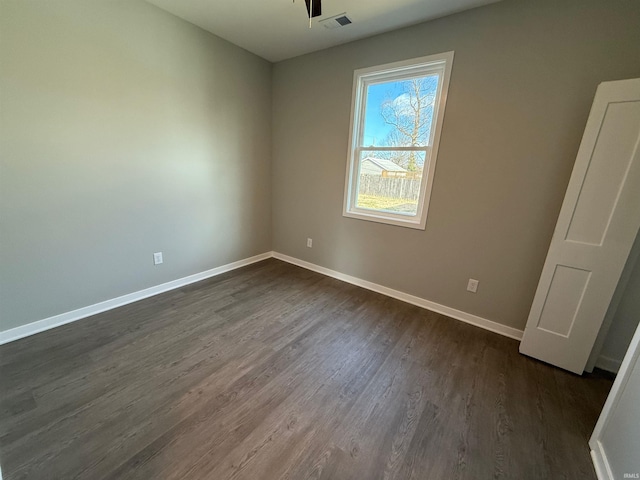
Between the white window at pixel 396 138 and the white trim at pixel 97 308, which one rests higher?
the white window at pixel 396 138

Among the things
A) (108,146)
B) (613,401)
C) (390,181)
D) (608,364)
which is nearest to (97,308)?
(108,146)

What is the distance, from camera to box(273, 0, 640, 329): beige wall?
1.74m

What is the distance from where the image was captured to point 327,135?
300 cm

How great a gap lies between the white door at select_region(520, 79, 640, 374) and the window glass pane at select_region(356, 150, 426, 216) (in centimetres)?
115

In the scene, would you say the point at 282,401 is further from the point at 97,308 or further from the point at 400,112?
the point at 400,112

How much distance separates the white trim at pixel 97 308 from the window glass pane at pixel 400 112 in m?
2.46

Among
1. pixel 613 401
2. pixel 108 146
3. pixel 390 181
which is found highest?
pixel 108 146

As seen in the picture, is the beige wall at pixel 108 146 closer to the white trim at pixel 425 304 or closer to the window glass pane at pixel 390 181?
the white trim at pixel 425 304

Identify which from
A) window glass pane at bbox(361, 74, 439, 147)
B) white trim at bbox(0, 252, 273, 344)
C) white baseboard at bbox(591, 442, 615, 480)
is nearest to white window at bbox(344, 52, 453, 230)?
window glass pane at bbox(361, 74, 439, 147)

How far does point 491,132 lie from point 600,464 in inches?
84.5

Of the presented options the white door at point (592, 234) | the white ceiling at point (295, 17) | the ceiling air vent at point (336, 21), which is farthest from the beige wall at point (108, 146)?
the white door at point (592, 234)

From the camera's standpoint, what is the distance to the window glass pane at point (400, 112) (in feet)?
7.90


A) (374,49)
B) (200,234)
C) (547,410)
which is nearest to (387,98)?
(374,49)

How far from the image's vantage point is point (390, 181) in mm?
2742
